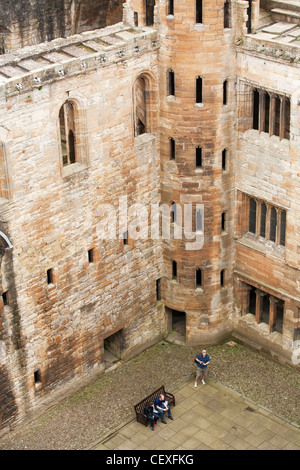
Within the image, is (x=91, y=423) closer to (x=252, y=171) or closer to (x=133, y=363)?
(x=133, y=363)

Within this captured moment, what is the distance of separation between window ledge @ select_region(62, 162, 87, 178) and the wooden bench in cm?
1039

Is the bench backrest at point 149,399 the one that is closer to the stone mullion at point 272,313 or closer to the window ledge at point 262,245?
the stone mullion at point 272,313

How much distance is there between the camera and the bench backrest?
44.8 m

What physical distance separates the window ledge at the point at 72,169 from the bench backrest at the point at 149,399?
1039 cm

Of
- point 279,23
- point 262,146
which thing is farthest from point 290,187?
point 279,23

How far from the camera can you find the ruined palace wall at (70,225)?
133 ft

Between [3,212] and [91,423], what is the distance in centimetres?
1064

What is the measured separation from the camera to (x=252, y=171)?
4597 centimetres

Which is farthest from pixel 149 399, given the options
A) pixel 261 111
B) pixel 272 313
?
pixel 261 111

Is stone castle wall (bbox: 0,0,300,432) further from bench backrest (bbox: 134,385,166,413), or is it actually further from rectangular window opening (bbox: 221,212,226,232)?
bench backrest (bbox: 134,385,166,413)

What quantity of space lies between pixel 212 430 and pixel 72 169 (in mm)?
12752

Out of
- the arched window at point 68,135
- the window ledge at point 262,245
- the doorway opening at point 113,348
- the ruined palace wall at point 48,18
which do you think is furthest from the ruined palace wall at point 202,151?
the ruined palace wall at point 48,18

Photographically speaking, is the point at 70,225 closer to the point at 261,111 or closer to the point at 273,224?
the point at 273,224
